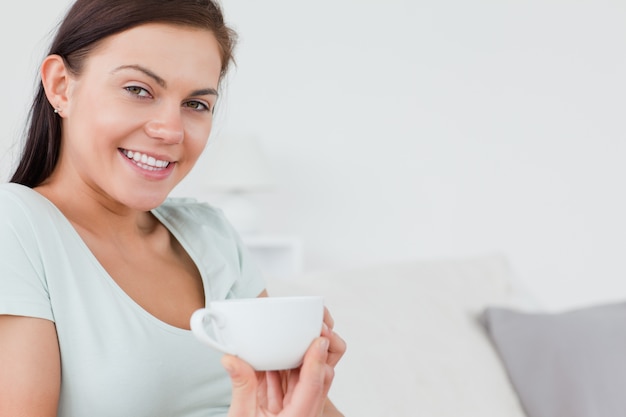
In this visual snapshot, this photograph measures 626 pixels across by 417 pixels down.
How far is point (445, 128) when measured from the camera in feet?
14.1

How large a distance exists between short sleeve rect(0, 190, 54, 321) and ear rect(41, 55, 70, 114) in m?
0.17

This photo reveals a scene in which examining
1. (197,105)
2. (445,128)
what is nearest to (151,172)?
(197,105)

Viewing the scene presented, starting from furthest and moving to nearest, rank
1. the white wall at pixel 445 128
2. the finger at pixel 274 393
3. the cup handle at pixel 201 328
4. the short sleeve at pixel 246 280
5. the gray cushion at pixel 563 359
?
the white wall at pixel 445 128
the gray cushion at pixel 563 359
the short sleeve at pixel 246 280
the finger at pixel 274 393
the cup handle at pixel 201 328

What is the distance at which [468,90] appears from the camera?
432 centimetres

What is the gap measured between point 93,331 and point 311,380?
0.33 m

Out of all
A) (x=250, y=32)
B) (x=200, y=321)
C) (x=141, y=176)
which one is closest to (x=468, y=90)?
(x=250, y=32)

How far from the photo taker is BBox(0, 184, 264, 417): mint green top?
3.71ft

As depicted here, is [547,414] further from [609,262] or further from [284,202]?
[609,262]

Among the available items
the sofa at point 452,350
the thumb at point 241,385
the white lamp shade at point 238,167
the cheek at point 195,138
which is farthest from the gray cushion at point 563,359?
the white lamp shade at point 238,167

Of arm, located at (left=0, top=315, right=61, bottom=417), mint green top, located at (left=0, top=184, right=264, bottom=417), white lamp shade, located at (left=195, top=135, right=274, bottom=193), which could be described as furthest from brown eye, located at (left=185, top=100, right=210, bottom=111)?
white lamp shade, located at (left=195, top=135, right=274, bottom=193)

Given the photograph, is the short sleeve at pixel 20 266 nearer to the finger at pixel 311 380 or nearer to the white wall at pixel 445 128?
the finger at pixel 311 380

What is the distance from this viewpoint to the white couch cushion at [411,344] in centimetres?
155

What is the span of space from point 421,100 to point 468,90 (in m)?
0.25

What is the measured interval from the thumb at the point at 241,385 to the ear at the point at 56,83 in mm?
537
